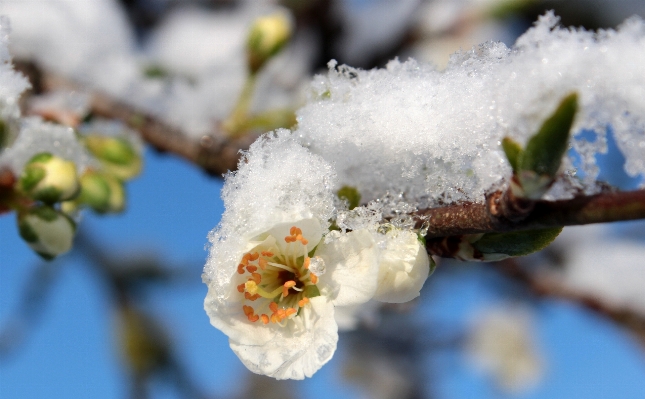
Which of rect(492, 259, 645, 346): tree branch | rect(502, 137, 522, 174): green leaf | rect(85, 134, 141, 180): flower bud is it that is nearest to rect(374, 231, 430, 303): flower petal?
rect(502, 137, 522, 174): green leaf

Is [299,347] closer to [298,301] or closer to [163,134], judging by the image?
[298,301]

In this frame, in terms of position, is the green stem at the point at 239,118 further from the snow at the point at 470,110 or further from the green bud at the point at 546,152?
the green bud at the point at 546,152

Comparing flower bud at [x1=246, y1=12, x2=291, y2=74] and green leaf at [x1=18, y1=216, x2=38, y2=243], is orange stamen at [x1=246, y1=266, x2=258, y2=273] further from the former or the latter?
flower bud at [x1=246, y1=12, x2=291, y2=74]

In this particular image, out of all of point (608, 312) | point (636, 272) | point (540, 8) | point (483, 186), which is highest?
point (483, 186)

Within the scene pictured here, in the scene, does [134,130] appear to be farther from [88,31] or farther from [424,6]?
[424,6]

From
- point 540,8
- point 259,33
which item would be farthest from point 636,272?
point 259,33

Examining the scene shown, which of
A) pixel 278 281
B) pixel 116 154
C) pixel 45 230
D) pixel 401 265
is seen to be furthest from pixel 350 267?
pixel 116 154
